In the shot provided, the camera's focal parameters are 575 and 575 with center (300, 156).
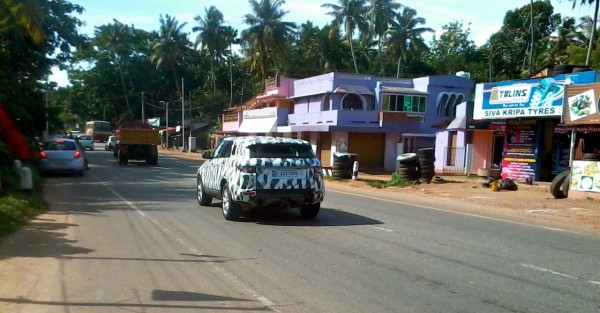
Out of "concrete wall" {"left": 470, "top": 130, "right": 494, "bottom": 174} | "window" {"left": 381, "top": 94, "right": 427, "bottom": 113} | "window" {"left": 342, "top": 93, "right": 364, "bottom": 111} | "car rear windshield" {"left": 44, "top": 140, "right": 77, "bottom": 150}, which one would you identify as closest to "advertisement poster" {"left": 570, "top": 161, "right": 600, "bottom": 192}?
"concrete wall" {"left": 470, "top": 130, "right": 494, "bottom": 174}

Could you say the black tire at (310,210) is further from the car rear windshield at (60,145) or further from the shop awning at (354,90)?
the shop awning at (354,90)

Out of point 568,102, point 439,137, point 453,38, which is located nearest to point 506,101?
point 568,102

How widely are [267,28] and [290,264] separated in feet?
166

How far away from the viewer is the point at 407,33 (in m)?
58.6

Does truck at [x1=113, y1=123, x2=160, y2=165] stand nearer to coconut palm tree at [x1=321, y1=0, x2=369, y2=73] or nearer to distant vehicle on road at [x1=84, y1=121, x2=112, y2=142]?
coconut palm tree at [x1=321, y1=0, x2=369, y2=73]

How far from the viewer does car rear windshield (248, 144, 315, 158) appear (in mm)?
11859

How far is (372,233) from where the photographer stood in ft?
35.5

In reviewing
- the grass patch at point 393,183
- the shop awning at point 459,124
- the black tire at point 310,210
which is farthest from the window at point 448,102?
the black tire at point 310,210

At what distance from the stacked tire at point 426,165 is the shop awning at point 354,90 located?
14.7m

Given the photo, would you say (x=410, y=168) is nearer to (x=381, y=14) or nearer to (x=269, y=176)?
(x=269, y=176)

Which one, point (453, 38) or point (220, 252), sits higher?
point (453, 38)

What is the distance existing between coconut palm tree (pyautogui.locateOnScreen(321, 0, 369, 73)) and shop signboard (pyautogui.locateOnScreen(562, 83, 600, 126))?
37.0 metres

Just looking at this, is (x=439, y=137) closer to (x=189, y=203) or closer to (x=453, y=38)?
(x=189, y=203)

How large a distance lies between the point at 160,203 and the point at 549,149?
1710 centimetres
